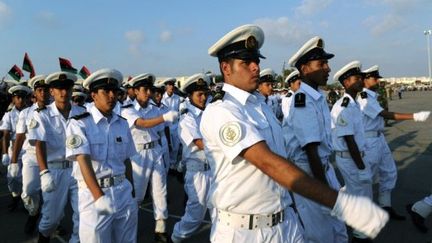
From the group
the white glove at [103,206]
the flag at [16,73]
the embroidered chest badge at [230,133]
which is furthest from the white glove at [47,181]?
the flag at [16,73]

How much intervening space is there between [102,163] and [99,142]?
191 mm

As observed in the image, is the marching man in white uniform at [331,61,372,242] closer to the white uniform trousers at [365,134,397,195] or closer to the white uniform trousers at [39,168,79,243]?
the white uniform trousers at [365,134,397,195]

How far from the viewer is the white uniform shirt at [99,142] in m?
3.70

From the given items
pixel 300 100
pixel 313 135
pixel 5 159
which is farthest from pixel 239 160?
pixel 5 159

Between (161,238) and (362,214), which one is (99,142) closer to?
(161,238)

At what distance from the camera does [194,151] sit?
5.57m

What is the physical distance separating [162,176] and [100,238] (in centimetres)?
249

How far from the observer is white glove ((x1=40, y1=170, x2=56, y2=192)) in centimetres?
494

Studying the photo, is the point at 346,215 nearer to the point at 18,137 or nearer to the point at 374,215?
the point at 374,215

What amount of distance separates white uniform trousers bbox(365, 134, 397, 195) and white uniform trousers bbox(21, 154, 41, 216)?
4.97m

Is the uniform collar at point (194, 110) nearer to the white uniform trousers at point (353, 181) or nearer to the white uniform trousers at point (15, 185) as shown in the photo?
the white uniform trousers at point (353, 181)

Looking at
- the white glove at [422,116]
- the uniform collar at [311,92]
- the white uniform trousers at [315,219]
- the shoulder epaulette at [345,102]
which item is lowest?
the white uniform trousers at [315,219]

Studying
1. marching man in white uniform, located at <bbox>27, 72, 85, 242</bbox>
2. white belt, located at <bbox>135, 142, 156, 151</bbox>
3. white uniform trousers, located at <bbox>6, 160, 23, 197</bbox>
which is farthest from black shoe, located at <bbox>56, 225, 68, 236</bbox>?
white uniform trousers, located at <bbox>6, 160, 23, 197</bbox>

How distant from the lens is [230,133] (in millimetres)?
2230
